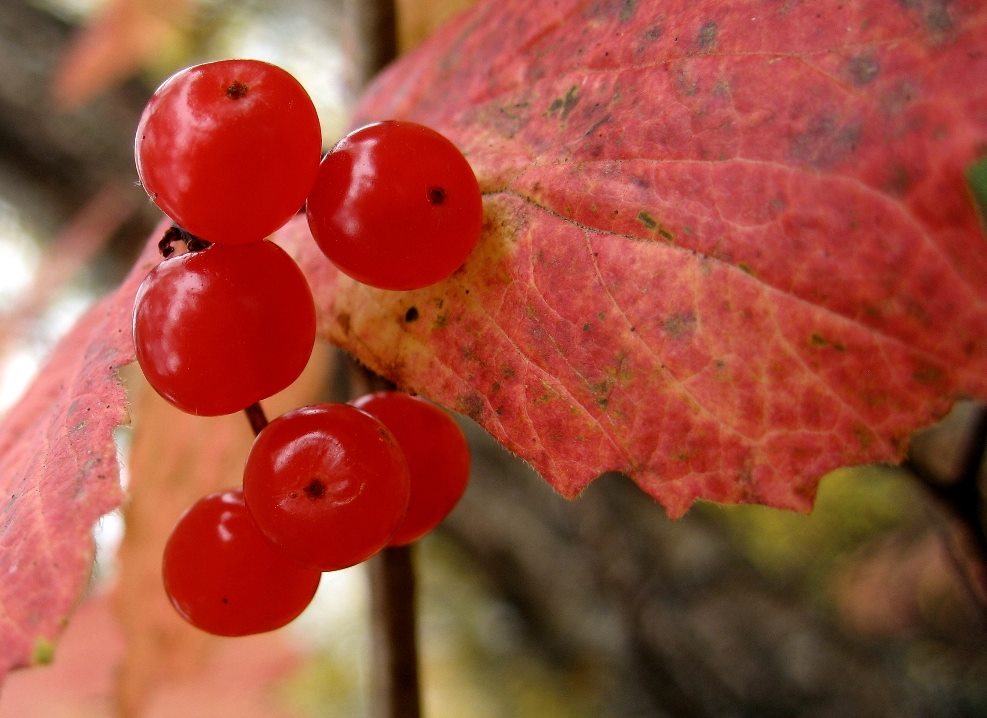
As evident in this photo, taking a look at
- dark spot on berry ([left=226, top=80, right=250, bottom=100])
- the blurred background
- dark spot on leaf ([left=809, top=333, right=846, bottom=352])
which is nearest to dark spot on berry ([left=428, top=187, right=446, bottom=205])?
dark spot on berry ([left=226, top=80, right=250, bottom=100])

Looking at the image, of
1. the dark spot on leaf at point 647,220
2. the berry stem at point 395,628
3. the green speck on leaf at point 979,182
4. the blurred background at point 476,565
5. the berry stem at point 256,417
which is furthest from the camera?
the blurred background at point 476,565

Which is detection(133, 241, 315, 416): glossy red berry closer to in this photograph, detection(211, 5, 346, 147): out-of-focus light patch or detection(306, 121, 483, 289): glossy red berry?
detection(306, 121, 483, 289): glossy red berry

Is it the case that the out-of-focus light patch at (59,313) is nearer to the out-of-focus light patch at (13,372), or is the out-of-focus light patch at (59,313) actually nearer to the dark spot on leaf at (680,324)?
the out-of-focus light patch at (13,372)

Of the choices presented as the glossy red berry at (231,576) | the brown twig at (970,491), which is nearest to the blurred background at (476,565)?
the brown twig at (970,491)

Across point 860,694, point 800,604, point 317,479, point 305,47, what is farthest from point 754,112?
point 305,47

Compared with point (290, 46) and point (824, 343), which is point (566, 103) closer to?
point (824, 343)

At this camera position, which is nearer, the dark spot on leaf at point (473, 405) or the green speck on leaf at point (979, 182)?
the green speck on leaf at point (979, 182)

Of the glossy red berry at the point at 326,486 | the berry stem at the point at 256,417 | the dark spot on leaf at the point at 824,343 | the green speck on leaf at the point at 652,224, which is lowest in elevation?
the berry stem at the point at 256,417
